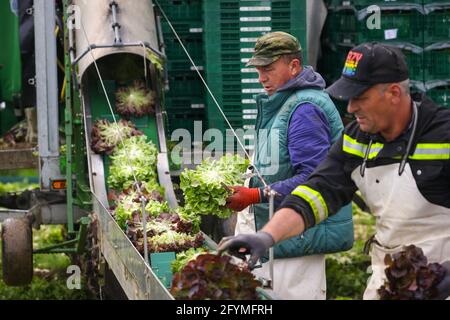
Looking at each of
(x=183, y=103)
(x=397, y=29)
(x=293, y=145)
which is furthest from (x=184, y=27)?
(x=293, y=145)

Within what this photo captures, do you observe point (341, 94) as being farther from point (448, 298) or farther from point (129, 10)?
point (129, 10)

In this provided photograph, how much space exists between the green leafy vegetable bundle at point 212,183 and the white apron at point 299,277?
628mm

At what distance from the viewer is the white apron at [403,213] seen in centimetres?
507

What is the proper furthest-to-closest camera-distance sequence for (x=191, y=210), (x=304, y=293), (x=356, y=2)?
(x=356, y=2) < (x=191, y=210) < (x=304, y=293)

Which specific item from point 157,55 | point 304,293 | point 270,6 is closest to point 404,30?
point 270,6

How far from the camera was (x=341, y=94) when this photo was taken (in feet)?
16.6

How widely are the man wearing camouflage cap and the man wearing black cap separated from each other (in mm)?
1191

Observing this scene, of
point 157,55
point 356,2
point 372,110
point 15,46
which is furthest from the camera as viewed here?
point 15,46

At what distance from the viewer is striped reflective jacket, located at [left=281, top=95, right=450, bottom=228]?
197 inches

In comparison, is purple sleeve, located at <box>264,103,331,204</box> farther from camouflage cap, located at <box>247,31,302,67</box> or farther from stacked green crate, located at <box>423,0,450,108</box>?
stacked green crate, located at <box>423,0,450,108</box>

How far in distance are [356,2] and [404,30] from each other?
0.54m

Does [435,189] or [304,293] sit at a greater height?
[435,189]

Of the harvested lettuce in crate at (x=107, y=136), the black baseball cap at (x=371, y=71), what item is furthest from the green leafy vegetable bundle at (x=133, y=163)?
the black baseball cap at (x=371, y=71)

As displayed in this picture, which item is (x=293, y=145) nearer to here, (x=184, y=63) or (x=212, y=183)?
(x=212, y=183)
